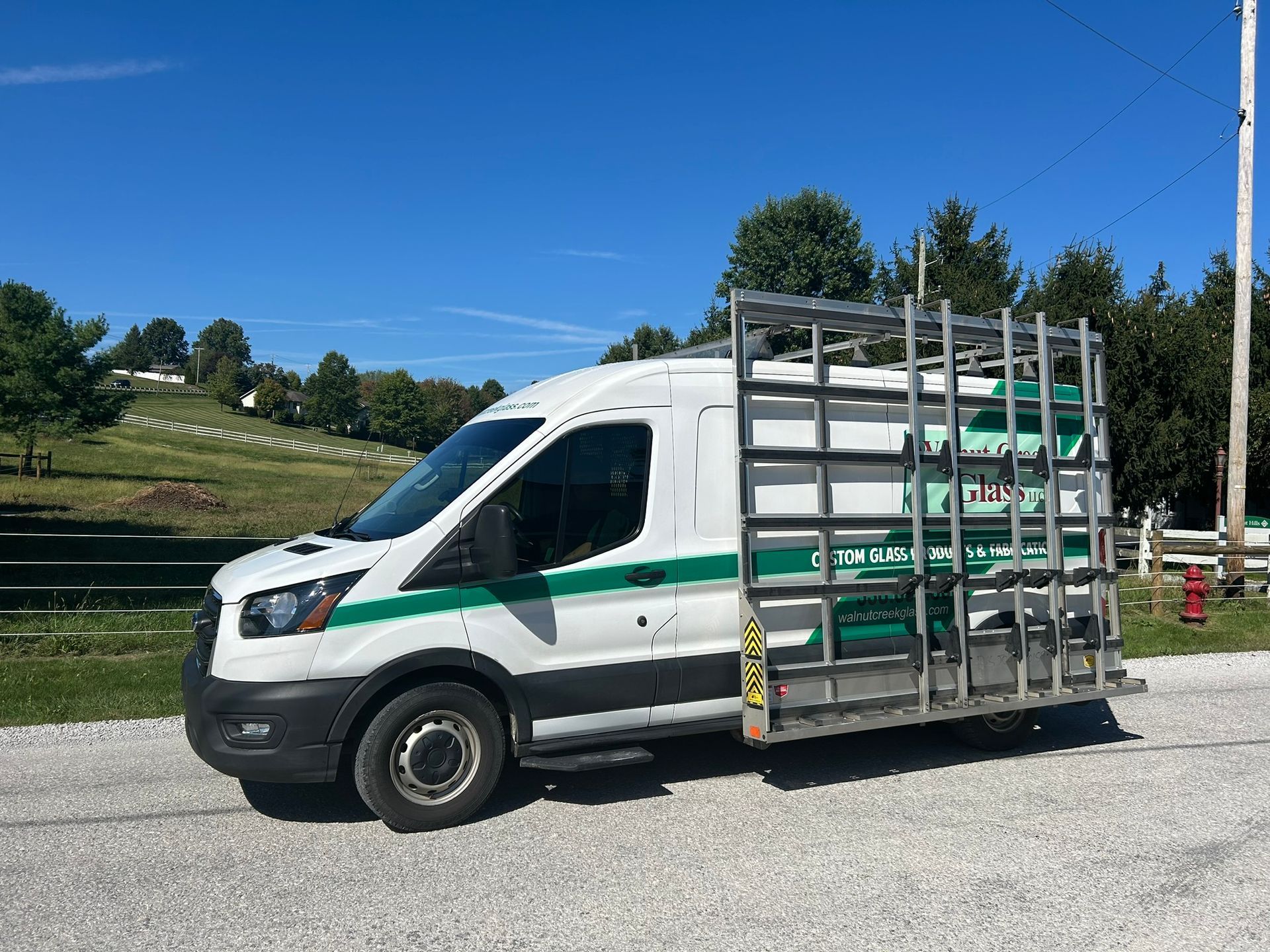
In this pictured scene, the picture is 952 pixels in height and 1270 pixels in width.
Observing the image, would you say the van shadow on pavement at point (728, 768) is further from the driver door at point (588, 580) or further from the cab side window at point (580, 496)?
the cab side window at point (580, 496)

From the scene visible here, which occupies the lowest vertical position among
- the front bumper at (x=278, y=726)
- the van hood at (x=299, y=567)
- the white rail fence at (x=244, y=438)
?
the front bumper at (x=278, y=726)

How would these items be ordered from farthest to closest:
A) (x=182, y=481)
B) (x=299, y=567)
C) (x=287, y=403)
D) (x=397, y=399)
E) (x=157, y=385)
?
(x=157, y=385)
(x=287, y=403)
(x=397, y=399)
(x=182, y=481)
(x=299, y=567)

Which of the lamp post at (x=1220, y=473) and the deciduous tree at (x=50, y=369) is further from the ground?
the deciduous tree at (x=50, y=369)

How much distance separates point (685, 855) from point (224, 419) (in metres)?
86.6

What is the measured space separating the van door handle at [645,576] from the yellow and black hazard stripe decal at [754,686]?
75cm

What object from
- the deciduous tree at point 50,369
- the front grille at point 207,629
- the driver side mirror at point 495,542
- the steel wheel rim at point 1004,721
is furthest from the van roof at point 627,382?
the deciduous tree at point 50,369

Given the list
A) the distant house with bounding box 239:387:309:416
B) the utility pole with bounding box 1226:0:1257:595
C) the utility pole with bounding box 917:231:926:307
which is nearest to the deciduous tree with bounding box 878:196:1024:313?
the utility pole with bounding box 917:231:926:307

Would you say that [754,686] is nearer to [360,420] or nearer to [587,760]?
[587,760]

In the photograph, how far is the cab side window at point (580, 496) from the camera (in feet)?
18.4

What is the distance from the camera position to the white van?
5.16 meters

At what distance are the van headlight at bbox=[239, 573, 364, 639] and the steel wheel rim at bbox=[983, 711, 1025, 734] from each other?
15.0ft

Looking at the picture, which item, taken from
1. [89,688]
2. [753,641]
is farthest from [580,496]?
[89,688]

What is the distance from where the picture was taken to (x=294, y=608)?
5145mm

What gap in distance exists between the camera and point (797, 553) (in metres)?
6.08
